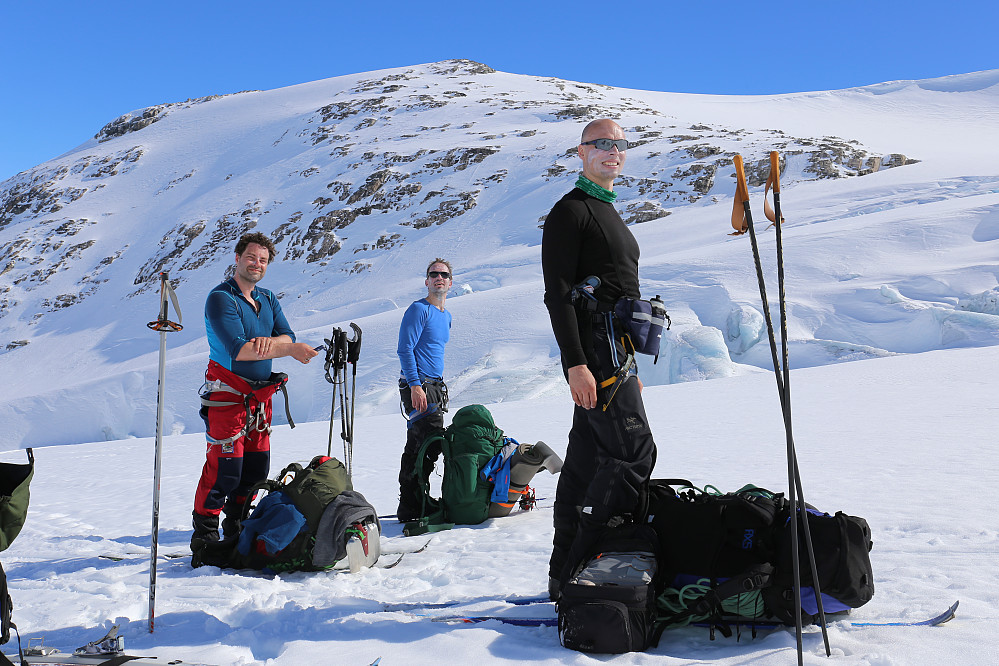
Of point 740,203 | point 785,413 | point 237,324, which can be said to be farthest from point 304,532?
point 740,203

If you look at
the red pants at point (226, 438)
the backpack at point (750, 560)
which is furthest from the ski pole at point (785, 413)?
the red pants at point (226, 438)

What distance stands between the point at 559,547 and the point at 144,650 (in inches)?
65.9

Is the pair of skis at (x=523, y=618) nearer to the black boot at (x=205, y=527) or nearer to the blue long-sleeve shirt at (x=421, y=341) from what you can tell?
the black boot at (x=205, y=527)

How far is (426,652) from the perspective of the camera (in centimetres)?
246

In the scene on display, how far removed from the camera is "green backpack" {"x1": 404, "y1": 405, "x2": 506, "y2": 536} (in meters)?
4.87

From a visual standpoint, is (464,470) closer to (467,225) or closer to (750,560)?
(750,560)

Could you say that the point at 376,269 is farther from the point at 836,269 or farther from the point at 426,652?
the point at 426,652

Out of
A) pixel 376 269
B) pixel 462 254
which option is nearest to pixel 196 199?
pixel 376 269

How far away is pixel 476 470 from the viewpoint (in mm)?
4883

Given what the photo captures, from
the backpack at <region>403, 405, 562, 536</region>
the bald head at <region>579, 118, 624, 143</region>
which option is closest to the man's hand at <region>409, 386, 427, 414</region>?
the backpack at <region>403, 405, 562, 536</region>

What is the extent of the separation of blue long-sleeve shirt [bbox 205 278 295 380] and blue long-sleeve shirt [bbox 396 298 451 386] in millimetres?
1004

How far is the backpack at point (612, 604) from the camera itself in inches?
94.4

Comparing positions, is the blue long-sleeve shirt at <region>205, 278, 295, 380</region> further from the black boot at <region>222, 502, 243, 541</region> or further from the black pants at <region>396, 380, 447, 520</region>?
the black pants at <region>396, 380, 447, 520</region>

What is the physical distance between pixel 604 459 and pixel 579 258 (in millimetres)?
866
